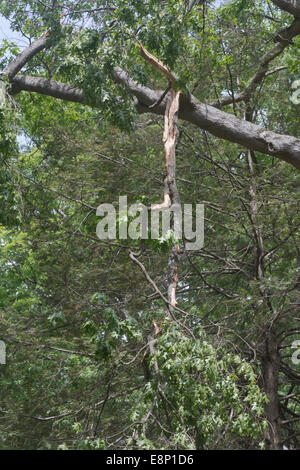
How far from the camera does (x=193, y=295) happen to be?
952cm

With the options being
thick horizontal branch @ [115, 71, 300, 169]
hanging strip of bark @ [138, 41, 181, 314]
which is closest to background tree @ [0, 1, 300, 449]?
thick horizontal branch @ [115, 71, 300, 169]

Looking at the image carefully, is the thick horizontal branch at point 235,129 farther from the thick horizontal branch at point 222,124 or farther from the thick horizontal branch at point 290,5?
the thick horizontal branch at point 290,5

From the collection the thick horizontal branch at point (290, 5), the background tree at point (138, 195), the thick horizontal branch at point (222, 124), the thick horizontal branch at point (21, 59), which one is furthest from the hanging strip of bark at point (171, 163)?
the thick horizontal branch at point (21, 59)

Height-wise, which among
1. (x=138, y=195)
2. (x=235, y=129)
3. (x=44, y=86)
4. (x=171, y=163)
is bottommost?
(x=138, y=195)

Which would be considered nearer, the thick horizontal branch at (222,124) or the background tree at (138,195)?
the background tree at (138,195)

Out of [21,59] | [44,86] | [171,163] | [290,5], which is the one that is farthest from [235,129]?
[21,59]

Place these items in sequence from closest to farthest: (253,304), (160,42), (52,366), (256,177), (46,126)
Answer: (160,42) → (253,304) → (256,177) → (52,366) → (46,126)

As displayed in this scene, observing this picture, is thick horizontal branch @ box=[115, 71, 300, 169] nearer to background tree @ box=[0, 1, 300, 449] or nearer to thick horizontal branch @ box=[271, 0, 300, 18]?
background tree @ box=[0, 1, 300, 449]

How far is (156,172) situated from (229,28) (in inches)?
94.9

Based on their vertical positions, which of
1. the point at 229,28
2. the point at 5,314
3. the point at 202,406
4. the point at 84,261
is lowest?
the point at 202,406

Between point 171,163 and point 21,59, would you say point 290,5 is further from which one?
point 21,59

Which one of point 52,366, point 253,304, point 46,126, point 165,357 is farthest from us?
point 46,126

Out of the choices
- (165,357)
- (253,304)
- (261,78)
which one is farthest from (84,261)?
(165,357)

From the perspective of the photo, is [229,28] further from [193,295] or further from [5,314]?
[5,314]
